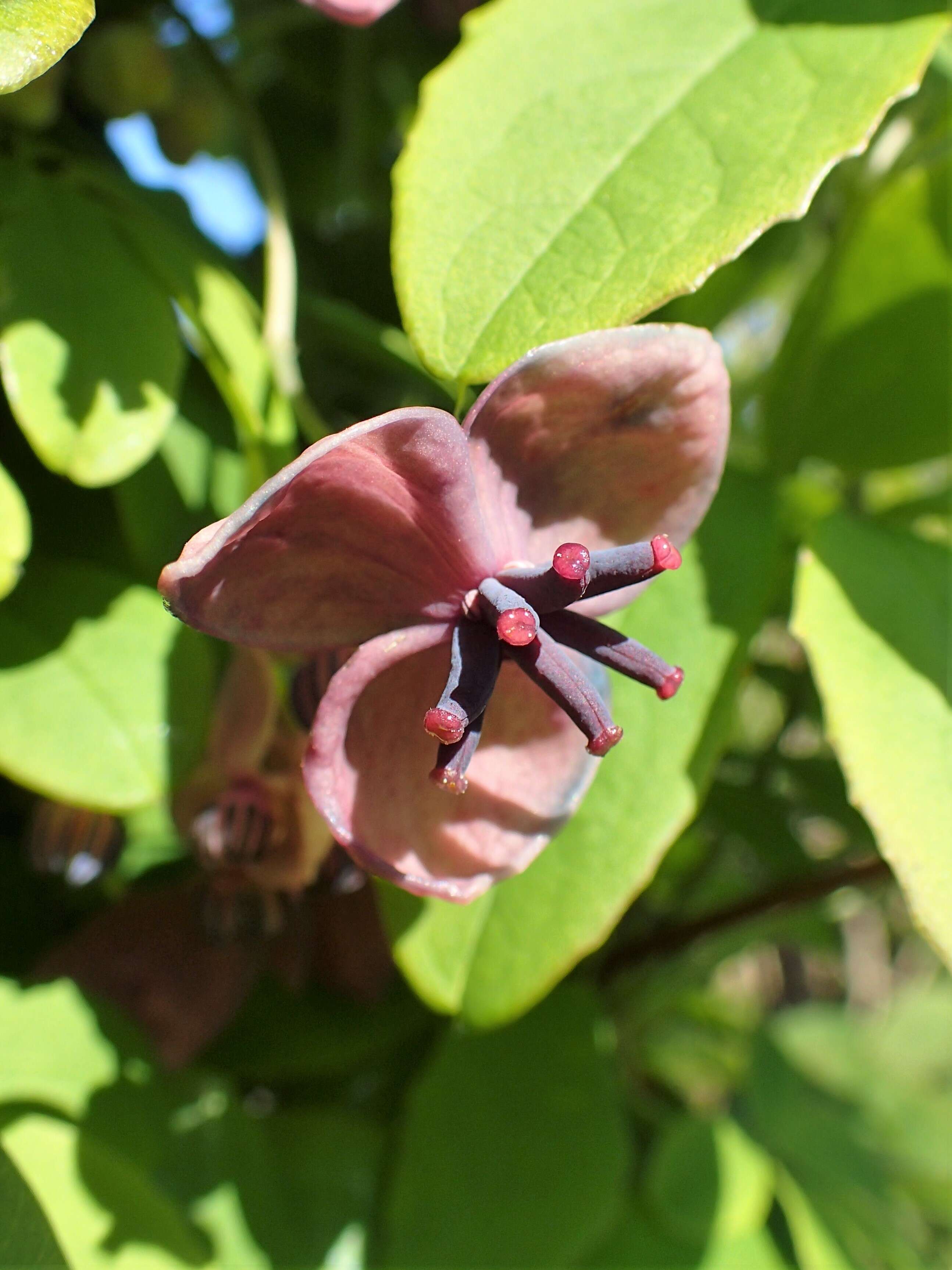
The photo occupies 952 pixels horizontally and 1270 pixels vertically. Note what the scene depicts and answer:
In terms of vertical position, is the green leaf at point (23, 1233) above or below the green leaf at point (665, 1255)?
above

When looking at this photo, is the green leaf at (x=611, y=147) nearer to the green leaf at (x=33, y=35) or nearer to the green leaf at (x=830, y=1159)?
the green leaf at (x=33, y=35)

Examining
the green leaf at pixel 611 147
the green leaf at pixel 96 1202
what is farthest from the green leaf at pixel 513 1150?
the green leaf at pixel 611 147

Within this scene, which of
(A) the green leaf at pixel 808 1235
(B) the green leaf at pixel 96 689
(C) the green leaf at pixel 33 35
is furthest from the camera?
(A) the green leaf at pixel 808 1235

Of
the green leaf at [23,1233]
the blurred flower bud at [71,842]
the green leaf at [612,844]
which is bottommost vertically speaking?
the green leaf at [612,844]

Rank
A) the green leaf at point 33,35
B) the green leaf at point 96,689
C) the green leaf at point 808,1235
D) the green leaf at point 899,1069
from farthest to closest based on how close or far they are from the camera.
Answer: the green leaf at point 899,1069, the green leaf at point 808,1235, the green leaf at point 96,689, the green leaf at point 33,35

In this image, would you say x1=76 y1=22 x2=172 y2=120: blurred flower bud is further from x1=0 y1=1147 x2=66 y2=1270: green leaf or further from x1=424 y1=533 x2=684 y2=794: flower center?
x1=0 y1=1147 x2=66 y2=1270: green leaf

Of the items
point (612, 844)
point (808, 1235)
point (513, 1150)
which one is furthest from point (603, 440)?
point (808, 1235)

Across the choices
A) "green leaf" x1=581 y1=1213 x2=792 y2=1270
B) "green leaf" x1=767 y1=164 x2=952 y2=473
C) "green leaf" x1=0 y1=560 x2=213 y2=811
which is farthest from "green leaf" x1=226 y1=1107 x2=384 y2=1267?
"green leaf" x1=767 y1=164 x2=952 y2=473

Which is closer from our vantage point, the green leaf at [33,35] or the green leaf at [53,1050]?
the green leaf at [33,35]
